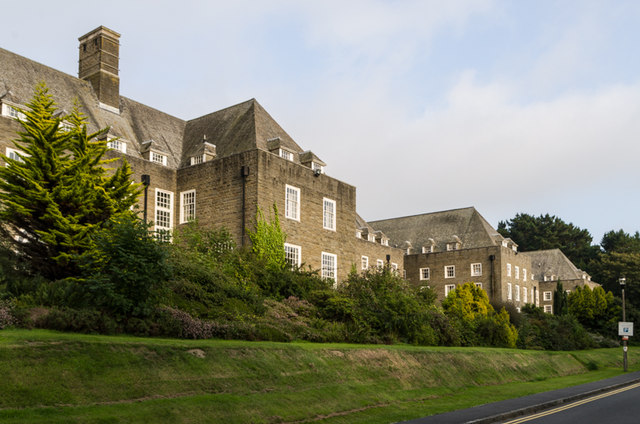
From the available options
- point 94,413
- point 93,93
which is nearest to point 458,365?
point 94,413

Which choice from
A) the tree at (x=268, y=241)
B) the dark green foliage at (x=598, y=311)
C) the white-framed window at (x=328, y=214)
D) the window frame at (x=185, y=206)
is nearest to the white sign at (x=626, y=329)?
the white-framed window at (x=328, y=214)

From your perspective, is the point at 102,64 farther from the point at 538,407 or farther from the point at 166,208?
the point at 538,407

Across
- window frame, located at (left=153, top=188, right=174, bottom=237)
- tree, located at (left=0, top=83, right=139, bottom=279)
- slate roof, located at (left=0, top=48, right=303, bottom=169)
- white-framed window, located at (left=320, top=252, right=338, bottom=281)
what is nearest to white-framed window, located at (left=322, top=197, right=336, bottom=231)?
white-framed window, located at (left=320, top=252, right=338, bottom=281)

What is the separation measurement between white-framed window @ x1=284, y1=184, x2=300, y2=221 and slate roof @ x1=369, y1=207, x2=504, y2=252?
112 feet

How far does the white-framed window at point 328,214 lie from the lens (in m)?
35.7

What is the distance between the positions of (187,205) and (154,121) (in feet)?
22.7

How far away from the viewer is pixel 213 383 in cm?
1315

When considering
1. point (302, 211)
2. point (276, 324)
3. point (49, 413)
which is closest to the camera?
point (49, 413)

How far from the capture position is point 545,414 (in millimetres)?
15289

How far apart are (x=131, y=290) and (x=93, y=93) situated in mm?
21732

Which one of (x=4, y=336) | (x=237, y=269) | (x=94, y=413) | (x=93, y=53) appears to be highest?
(x=93, y=53)

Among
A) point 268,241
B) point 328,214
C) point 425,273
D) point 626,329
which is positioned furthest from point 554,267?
point 268,241

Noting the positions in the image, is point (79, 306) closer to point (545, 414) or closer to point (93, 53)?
point (545, 414)

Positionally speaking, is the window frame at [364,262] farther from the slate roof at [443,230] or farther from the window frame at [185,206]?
the window frame at [185,206]
